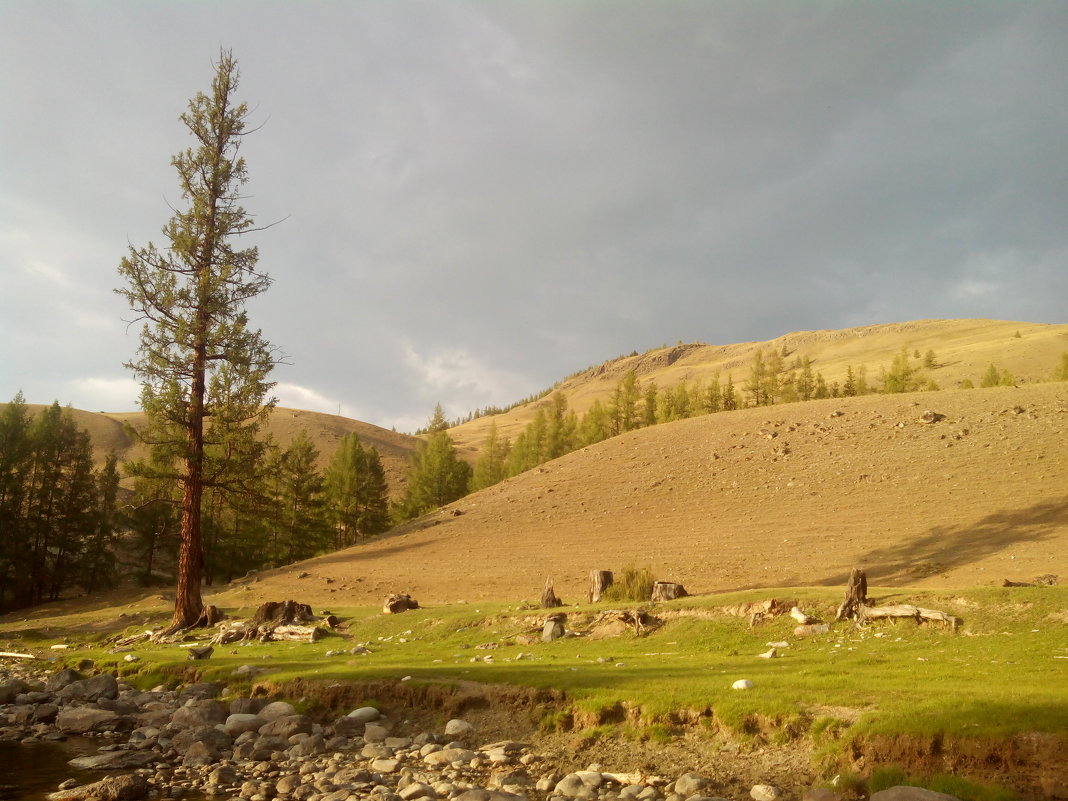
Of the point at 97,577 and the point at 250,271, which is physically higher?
the point at 250,271

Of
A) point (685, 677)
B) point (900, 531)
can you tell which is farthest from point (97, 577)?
point (900, 531)

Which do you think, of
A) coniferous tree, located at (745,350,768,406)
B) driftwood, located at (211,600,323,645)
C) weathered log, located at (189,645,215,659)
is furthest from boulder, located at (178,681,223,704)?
coniferous tree, located at (745,350,768,406)

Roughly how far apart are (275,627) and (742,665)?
17.3 metres

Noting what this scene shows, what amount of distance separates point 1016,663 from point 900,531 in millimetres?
30688

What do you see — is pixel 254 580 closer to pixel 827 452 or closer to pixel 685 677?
pixel 685 677

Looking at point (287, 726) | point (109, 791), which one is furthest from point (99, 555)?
point (109, 791)

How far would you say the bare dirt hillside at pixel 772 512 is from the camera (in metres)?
35.5

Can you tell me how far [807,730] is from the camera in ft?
29.1

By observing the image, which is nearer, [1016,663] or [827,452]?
[1016,663]

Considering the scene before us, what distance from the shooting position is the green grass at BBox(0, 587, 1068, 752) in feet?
29.1

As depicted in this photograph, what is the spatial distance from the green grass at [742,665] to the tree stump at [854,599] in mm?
455

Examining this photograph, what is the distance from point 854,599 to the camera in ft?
54.9

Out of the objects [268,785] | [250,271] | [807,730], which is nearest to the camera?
[807,730]

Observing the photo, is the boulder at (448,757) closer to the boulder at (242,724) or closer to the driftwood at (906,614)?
the boulder at (242,724)
